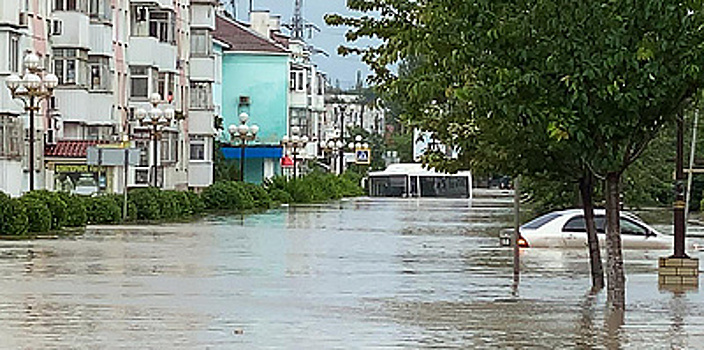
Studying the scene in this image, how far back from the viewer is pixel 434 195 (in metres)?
112

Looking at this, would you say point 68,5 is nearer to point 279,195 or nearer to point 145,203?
point 145,203

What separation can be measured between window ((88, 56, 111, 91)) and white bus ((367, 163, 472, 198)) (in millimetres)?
45386

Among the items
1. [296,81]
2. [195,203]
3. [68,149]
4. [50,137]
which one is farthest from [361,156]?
[68,149]

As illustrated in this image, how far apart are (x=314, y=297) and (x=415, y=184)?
89.0 metres

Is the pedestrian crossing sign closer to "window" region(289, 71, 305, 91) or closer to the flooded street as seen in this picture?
"window" region(289, 71, 305, 91)

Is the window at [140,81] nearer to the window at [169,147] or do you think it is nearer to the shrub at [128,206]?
the window at [169,147]

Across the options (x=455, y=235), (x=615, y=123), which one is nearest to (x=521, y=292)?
(x=615, y=123)

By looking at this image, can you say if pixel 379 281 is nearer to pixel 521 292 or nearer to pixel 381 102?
pixel 521 292

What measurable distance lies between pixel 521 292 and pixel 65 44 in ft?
131

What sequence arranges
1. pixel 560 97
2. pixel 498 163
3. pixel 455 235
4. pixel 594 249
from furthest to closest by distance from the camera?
pixel 455 235 → pixel 594 249 → pixel 498 163 → pixel 560 97

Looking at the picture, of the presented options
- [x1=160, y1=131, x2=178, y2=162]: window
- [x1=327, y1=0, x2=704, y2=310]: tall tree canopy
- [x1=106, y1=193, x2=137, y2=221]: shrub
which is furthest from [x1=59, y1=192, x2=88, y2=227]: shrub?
[x1=160, y1=131, x2=178, y2=162]: window

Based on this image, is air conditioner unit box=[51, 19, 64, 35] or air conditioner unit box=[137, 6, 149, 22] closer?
air conditioner unit box=[51, 19, 64, 35]

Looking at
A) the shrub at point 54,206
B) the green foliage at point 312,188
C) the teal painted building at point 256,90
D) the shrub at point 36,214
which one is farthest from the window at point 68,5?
the teal painted building at point 256,90

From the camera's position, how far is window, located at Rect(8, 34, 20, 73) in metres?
51.7
